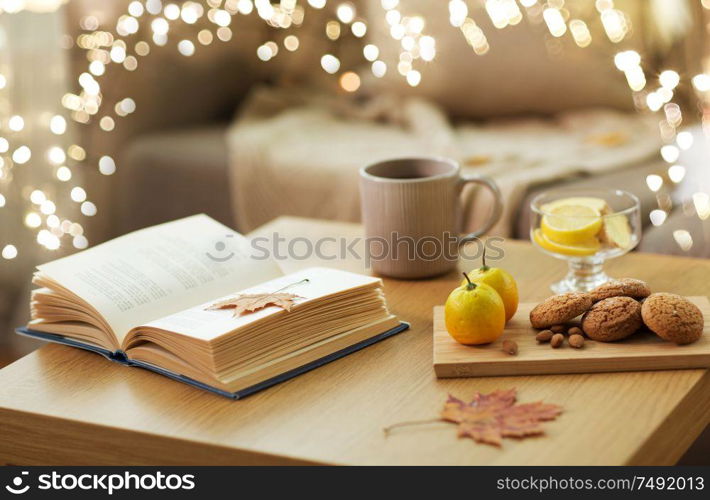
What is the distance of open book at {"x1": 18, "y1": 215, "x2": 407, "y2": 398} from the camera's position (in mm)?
865

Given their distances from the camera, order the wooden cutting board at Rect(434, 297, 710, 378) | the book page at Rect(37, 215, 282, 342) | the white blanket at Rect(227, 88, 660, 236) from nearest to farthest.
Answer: the wooden cutting board at Rect(434, 297, 710, 378), the book page at Rect(37, 215, 282, 342), the white blanket at Rect(227, 88, 660, 236)

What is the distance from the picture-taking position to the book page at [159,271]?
3.16ft

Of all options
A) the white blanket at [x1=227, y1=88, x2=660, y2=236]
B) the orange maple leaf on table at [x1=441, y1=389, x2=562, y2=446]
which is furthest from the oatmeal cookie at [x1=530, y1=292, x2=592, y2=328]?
the white blanket at [x1=227, y1=88, x2=660, y2=236]

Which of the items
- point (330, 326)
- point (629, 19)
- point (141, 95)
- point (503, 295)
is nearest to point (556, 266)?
point (503, 295)

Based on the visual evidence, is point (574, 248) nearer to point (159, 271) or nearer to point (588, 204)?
point (588, 204)

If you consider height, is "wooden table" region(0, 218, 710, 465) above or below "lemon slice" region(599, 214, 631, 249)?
below

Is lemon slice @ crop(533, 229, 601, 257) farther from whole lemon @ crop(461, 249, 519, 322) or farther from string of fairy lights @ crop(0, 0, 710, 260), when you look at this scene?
string of fairy lights @ crop(0, 0, 710, 260)

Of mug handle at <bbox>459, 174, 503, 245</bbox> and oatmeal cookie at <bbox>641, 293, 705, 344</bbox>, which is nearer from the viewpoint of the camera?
oatmeal cookie at <bbox>641, 293, 705, 344</bbox>

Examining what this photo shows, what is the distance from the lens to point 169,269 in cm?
104

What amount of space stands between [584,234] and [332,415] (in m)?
0.41

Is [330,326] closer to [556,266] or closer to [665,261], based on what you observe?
[556,266]

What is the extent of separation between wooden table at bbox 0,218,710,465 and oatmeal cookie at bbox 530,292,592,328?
73 millimetres

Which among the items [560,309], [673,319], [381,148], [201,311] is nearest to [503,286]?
[560,309]
